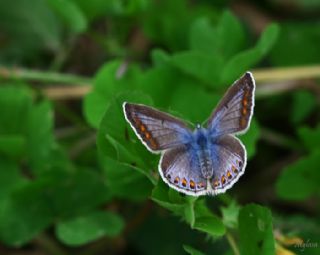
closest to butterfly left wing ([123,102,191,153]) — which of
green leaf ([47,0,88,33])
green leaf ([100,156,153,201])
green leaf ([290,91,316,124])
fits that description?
green leaf ([100,156,153,201])

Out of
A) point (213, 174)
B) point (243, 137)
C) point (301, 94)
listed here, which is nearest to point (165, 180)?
point (213, 174)

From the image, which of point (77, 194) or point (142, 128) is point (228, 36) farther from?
point (142, 128)

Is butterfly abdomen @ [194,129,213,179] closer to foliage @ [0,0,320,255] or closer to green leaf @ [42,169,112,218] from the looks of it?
foliage @ [0,0,320,255]

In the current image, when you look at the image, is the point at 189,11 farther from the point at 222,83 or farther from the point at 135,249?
the point at 135,249

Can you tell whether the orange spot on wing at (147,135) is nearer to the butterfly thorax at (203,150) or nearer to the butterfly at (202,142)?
the butterfly at (202,142)

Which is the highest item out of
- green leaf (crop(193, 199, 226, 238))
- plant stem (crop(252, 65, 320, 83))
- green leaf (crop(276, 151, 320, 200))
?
plant stem (crop(252, 65, 320, 83))

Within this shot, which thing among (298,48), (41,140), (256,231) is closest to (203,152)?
(256,231)

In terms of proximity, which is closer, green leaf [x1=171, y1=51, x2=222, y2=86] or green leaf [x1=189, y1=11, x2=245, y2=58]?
green leaf [x1=171, y1=51, x2=222, y2=86]
